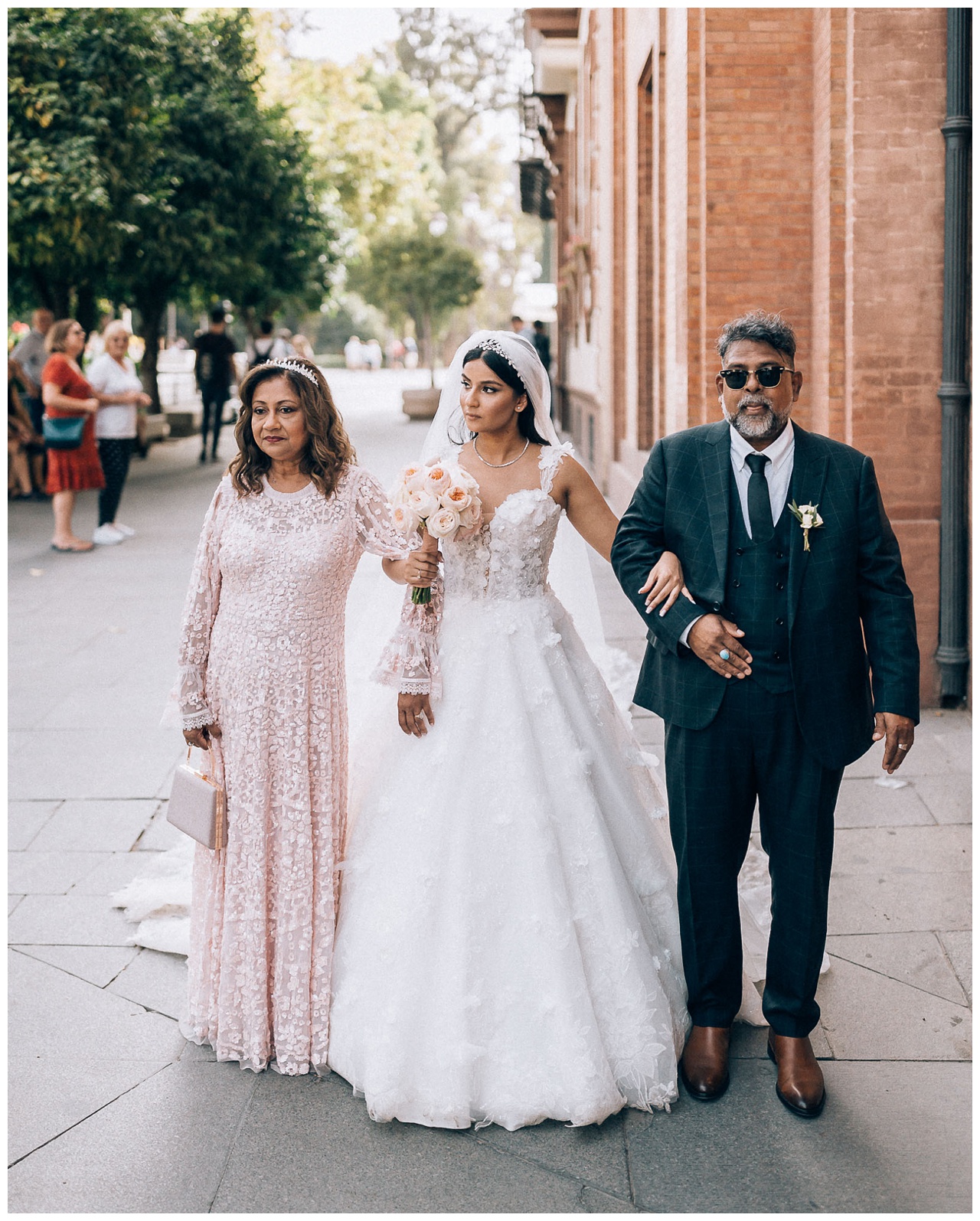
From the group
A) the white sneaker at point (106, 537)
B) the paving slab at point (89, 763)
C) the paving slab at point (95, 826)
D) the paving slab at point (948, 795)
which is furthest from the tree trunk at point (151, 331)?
the paving slab at point (948, 795)

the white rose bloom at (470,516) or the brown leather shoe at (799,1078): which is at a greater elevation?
the white rose bloom at (470,516)

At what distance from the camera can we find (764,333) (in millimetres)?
3488

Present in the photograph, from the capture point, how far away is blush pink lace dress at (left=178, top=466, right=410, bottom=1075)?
3.92m

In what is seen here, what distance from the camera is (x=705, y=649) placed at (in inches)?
139

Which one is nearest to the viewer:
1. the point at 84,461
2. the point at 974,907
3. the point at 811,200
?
the point at 974,907

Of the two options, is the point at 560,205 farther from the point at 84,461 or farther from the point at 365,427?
the point at 84,461

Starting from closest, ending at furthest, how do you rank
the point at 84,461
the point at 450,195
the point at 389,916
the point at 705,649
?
the point at 705,649, the point at 389,916, the point at 84,461, the point at 450,195

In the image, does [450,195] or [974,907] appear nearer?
[974,907]

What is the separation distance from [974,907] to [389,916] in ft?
7.62

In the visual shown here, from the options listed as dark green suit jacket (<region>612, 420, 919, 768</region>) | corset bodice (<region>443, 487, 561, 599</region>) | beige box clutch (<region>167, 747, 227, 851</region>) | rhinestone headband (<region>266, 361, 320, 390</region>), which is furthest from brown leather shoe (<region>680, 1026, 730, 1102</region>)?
rhinestone headband (<region>266, 361, 320, 390</region>)

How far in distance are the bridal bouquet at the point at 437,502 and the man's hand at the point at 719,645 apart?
0.79 meters

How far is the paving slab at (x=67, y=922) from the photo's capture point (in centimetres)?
484

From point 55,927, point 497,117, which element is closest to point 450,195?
point 497,117

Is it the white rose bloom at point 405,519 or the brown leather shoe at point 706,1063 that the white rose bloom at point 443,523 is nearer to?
the white rose bloom at point 405,519
